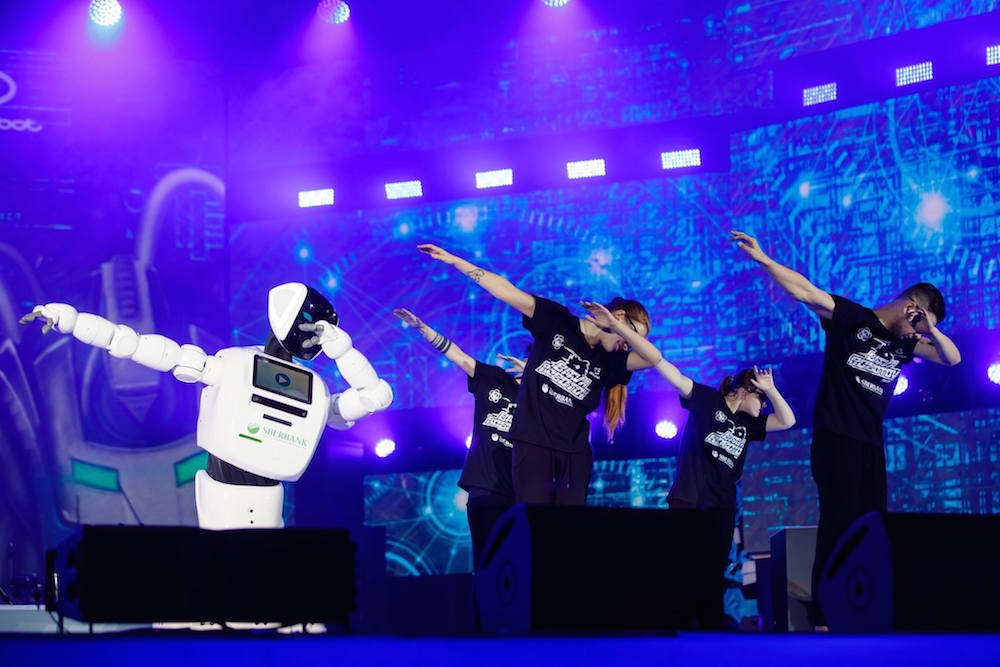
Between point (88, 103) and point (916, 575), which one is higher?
point (88, 103)

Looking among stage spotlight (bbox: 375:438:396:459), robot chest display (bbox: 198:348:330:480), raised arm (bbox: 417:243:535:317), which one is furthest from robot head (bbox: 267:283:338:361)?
stage spotlight (bbox: 375:438:396:459)

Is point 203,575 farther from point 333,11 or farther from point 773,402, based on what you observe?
point 333,11

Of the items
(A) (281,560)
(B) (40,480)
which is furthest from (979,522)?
(B) (40,480)

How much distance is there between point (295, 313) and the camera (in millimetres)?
5109

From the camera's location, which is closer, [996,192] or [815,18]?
[996,192]

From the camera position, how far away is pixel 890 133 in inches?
330

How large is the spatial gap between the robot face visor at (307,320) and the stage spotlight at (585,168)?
467 cm

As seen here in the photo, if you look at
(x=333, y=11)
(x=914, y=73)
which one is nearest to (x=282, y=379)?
(x=914, y=73)

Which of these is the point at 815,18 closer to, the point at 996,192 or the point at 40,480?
the point at 996,192

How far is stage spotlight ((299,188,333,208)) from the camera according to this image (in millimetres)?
10109

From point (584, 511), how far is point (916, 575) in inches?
34.9

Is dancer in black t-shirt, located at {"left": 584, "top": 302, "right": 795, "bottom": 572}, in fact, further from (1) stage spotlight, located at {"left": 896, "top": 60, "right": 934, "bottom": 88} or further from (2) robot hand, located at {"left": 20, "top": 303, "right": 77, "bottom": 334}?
(1) stage spotlight, located at {"left": 896, "top": 60, "right": 934, "bottom": 88}

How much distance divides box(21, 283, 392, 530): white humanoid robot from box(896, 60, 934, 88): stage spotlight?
5204 millimetres

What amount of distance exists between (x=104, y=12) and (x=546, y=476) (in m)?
7.08
